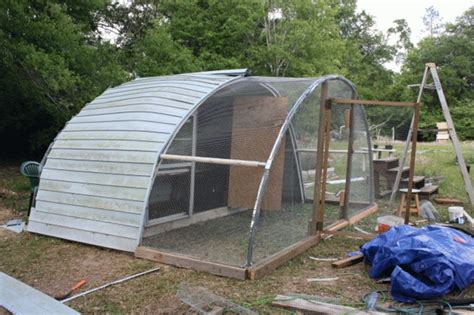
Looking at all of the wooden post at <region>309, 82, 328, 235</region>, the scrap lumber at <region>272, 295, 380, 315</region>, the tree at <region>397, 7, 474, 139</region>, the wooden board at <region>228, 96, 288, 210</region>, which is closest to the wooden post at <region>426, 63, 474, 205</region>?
the wooden post at <region>309, 82, 328, 235</region>

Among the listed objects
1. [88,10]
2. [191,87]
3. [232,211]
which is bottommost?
[232,211]

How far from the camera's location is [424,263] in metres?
3.67

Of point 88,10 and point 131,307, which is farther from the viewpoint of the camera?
point 88,10

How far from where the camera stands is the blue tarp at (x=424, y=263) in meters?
3.54

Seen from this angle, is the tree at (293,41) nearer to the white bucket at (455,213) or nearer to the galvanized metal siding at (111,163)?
the white bucket at (455,213)

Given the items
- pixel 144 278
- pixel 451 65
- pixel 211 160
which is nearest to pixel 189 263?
pixel 144 278

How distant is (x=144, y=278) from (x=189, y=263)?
0.46 metres

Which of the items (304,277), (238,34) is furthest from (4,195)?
(238,34)

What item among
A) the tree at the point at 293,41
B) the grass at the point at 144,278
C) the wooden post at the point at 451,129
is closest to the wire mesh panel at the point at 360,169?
the grass at the point at 144,278

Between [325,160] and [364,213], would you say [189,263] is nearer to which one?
[325,160]

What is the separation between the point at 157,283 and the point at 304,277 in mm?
1394

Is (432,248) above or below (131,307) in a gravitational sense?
above

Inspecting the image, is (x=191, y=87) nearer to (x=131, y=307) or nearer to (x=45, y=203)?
(x=45, y=203)

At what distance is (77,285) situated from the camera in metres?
3.97
